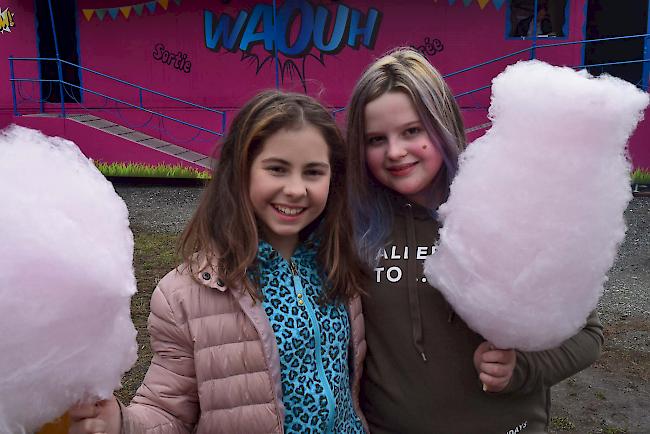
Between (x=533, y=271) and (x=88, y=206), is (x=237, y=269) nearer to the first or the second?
(x=88, y=206)

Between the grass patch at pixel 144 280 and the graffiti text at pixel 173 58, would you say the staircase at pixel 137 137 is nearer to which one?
the graffiti text at pixel 173 58

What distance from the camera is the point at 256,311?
134 cm

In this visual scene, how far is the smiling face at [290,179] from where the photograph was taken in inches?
53.9

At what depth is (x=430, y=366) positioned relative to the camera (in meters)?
1.43

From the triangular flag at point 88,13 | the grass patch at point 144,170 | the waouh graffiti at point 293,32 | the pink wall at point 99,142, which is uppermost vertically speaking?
the triangular flag at point 88,13

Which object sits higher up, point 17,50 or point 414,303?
point 17,50

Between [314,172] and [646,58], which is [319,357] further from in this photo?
[646,58]

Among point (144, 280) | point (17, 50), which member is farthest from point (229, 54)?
point (144, 280)

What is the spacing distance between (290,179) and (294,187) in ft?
0.09

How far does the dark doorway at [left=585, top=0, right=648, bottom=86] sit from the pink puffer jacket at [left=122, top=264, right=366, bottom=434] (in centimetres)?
751

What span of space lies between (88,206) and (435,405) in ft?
2.95

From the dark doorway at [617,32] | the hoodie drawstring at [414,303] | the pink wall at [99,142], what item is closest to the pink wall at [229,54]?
the dark doorway at [617,32]

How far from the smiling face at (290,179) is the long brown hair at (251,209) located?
3 cm

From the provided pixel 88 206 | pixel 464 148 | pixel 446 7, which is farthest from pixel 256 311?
pixel 446 7
